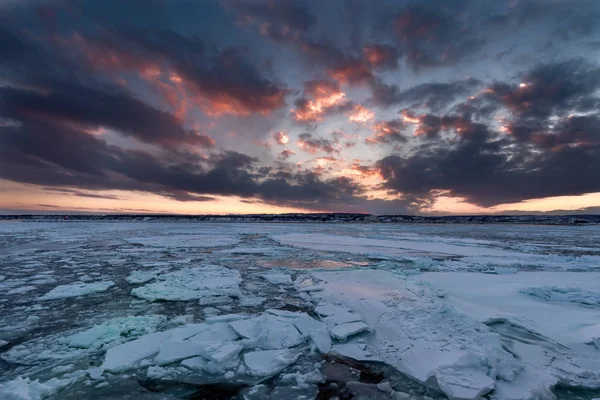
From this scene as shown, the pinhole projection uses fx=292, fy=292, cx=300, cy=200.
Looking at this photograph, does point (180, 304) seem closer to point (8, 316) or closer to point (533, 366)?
point (8, 316)

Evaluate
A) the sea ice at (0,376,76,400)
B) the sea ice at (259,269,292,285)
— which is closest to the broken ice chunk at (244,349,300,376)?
the sea ice at (0,376,76,400)

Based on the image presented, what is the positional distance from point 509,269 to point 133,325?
30.8ft

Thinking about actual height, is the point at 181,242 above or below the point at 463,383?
below

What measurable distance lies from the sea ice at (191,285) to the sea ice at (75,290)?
82 centimetres

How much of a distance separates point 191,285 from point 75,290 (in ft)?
6.98

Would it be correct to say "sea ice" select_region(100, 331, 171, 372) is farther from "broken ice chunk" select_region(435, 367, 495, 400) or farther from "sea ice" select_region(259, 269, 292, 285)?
"sea ice" select_region(259, 269, 292, 285)

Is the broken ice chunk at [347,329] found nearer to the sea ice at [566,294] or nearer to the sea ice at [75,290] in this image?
the sea ice at [566,294]

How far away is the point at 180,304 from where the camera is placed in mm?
5090

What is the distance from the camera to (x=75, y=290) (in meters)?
5.69

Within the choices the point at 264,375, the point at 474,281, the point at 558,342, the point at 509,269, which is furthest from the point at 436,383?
the point at 509,269

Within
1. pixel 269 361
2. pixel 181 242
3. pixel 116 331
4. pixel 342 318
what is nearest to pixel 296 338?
pixel 269 361

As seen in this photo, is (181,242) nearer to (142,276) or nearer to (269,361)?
(142,276)

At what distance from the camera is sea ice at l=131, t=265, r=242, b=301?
549cm

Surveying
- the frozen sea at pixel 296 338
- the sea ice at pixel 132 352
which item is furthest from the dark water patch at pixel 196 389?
the sea ice at pixel 132 352
